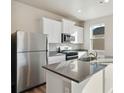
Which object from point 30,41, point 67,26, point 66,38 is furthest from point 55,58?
point 67,26

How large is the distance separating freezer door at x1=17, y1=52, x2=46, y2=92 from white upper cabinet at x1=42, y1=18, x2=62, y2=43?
0.93 meters

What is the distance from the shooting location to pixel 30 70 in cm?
295

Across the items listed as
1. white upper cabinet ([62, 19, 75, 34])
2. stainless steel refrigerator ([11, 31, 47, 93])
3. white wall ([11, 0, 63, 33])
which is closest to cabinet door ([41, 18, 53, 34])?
white wall ([11, 0, 63, 33])

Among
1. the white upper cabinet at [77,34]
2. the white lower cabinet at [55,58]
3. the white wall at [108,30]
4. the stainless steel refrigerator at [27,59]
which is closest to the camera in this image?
the stainless steel refrigerator at [27,59]

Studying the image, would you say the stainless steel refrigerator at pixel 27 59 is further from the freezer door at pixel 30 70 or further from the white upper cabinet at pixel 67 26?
the white upper cabinet at pixel 67 26

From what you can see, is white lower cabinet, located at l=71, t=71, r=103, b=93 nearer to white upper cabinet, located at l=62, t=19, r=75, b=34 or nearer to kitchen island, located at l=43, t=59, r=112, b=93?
kitchen island, located at l=43, t=59, r=112, b=93

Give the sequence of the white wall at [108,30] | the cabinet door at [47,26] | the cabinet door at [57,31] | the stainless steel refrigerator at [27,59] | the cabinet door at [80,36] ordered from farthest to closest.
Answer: the cabinet door at [80,36] < the white wall at [108,30] < the cabinet door at [57,31] < the cabinet door at [47,26] < the stainless steel refrigerator at [27,59]

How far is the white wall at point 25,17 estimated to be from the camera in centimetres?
334

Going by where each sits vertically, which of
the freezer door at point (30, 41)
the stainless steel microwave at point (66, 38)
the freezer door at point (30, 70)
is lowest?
the freezer door at point (30, 70)

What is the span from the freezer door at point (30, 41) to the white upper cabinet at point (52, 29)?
2.02 feet

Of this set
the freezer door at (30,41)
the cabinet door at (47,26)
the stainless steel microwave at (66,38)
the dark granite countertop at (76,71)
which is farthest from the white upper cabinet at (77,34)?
the dark granite countertop at (76,71)
